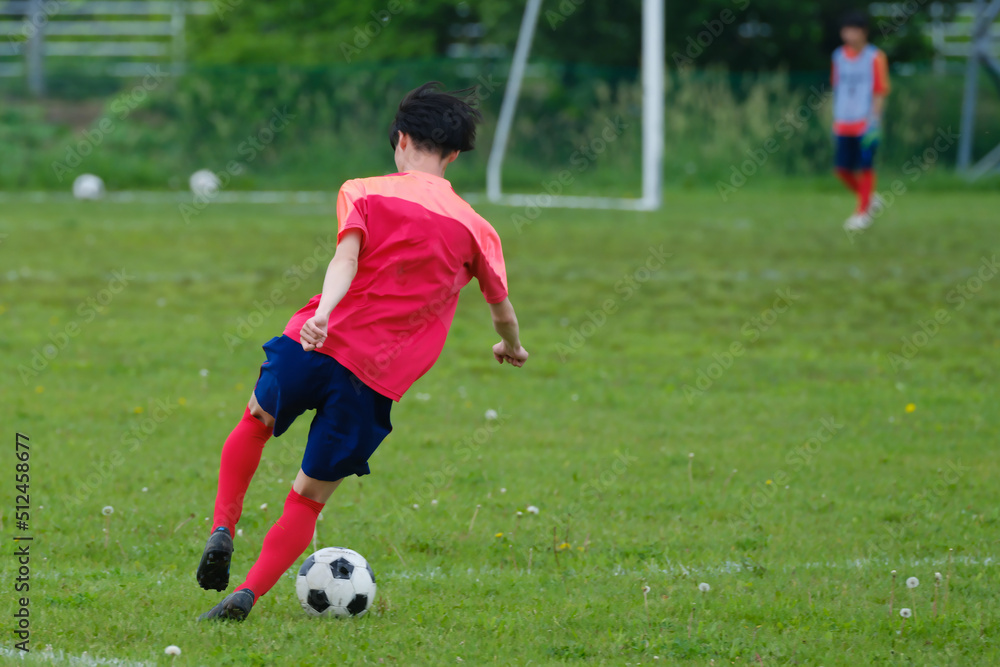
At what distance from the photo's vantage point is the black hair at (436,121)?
134 inches

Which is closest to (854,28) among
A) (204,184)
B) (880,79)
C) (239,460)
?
(880,79)

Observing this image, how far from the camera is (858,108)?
556 inches

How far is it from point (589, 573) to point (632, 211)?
12.3 meters

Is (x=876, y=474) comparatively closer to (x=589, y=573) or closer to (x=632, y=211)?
(x=589, y=573)

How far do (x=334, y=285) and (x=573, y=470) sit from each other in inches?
92.4

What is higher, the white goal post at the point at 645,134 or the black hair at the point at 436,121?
the black hair at the point at 436,121

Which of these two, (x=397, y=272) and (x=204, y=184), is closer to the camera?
(x=397, y=272)

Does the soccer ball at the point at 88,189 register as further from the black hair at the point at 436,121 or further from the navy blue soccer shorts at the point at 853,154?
the black hair at the point at 436,121

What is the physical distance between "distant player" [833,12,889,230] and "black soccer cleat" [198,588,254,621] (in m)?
11.5

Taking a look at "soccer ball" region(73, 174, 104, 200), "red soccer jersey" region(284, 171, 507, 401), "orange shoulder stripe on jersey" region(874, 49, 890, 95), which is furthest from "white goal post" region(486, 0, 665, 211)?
"red soccer jersey" region(284, 171, 507, 401)

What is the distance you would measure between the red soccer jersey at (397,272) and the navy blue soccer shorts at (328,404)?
0.04 m

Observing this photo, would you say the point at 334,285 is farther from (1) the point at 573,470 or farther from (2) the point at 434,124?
(1) the point at 573,470

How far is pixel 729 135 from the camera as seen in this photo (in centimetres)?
2042

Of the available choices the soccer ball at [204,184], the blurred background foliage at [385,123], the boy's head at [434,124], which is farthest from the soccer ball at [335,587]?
the blurred background foliage at [385,123]
